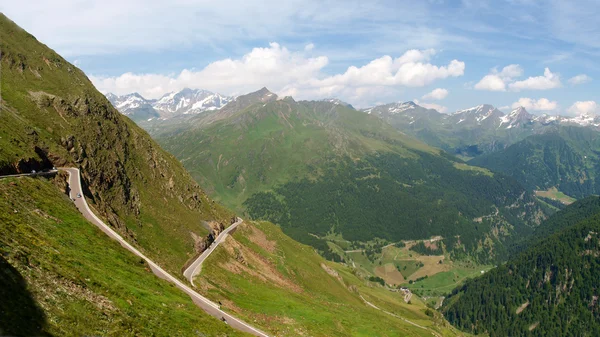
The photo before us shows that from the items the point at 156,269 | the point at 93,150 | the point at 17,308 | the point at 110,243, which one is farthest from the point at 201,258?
the point at 17,308

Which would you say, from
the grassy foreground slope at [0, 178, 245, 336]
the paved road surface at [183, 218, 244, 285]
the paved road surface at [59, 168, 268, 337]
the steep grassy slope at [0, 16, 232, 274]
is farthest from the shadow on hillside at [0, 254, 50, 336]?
the paved road surface at [183, 218, 244, 285]

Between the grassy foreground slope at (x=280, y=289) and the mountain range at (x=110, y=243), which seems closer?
the mountain range at (x=110, y=243)

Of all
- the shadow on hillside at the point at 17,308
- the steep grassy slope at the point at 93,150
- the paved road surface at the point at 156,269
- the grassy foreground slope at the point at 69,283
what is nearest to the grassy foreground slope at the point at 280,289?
the paved road surface at the point at 156,269

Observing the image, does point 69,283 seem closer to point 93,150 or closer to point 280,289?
point 93,150

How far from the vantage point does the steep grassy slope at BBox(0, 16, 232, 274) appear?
76.7 metres

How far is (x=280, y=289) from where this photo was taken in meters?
103

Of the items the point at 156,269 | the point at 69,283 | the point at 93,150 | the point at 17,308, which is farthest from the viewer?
the point at 93,150

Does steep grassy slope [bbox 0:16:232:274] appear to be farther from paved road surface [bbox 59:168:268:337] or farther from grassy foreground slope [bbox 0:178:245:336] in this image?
grassy foreground slope [bbox 0:178:245:336]

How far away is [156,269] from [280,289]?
45.7 m

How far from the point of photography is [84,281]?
37.7 metres

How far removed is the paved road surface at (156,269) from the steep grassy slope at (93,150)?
4.35 m

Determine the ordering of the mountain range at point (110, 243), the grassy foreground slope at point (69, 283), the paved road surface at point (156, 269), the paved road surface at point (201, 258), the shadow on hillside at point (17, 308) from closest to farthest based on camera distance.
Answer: the shadow on hillside at point (17, 308) < the grassy foreground slope at point (69, 283) < the mountain range at point (110, 243) < the paved road surface at point (156, 269) < the paved road surface at point (201, 258)

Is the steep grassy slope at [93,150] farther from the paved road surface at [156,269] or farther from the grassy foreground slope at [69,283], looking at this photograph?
the grassy foreground slope at [69,283]

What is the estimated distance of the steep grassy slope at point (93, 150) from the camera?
76688mm
